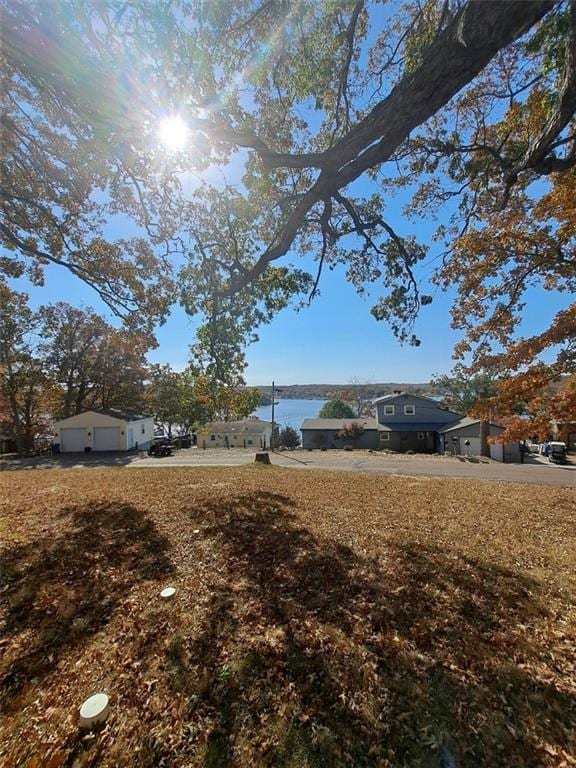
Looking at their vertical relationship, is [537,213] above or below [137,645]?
above

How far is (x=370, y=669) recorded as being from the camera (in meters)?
2.19

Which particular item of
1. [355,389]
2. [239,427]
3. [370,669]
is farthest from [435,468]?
[355,389]

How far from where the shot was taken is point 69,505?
5582mm

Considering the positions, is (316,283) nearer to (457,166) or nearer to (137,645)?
(457,166)

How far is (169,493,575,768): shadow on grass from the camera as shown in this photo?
5.63ft

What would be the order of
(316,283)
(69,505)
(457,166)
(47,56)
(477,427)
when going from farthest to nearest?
(477,427) → (316,283) → (69,505) → (457,166) → (47,56)

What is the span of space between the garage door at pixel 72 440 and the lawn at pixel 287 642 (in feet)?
65.4

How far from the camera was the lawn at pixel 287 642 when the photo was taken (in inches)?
67.6

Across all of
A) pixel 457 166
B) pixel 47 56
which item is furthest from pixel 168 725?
pixel 457 166

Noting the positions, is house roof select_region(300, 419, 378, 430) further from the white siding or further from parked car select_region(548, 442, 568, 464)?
the white siding

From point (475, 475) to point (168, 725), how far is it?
1358cm

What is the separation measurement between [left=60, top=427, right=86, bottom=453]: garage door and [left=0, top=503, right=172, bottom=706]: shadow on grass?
2033 centimetres

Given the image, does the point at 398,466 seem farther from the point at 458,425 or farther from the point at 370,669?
the point at 370,669

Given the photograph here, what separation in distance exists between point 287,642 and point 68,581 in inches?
91.2
